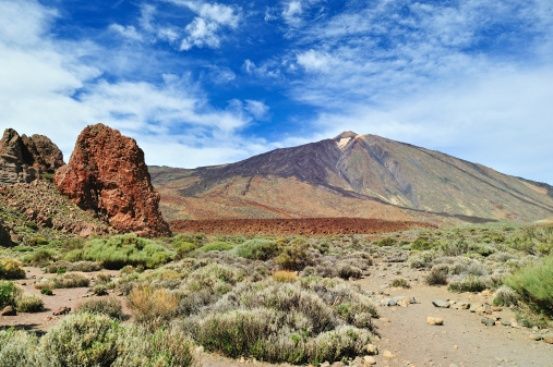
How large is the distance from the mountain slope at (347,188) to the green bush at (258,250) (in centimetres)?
5375

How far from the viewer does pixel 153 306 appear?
8.14 meters

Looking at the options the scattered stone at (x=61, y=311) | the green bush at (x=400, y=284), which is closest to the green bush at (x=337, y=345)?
the scattered stone at (x=61, y=311)

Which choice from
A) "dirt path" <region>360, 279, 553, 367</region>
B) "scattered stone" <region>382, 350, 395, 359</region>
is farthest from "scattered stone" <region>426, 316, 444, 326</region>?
"scattered stone" <region>382, 350, 395, 359</region>

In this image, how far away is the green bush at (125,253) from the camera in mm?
17781

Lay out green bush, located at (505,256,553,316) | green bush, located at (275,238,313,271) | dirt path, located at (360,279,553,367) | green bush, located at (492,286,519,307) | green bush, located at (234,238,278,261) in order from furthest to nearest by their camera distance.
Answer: green bush, located at (234,238,278,261) → green bush, located at (275,238,313,271) → green bush, located at (492,286,519,307) → green bush, located at (505,256,553,316) → dirt path, located at (360,279,553,367)

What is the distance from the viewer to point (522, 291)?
27.0 feet

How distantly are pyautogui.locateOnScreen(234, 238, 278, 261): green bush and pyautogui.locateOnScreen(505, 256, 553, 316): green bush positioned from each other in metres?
12.0

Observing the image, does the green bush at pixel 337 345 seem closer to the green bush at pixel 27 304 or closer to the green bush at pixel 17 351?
the green bush at pixel 17 351

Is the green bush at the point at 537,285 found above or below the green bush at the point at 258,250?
above

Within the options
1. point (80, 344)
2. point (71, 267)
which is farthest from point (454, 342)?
point (71, 267)

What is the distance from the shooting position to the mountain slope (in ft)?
299

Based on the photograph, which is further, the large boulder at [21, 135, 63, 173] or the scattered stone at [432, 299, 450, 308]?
the large boulder at [21, 135, 63, 173]

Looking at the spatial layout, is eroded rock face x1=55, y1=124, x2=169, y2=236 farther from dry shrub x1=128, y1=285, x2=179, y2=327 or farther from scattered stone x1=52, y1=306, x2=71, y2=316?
dry shrub x1=128, y1=285, x2=179, y2=327

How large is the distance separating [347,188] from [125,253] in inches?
5554
